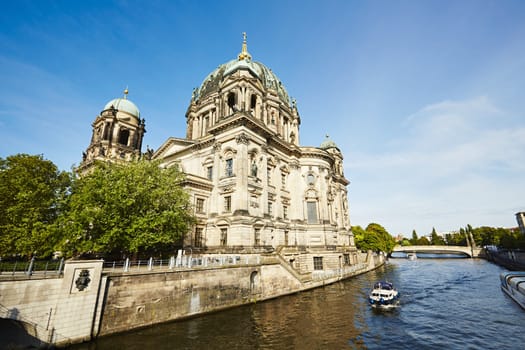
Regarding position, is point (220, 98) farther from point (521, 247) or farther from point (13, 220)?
point (521, 247)

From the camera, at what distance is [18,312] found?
11.5 meters

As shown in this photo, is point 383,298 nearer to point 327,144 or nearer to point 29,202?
point 29,202

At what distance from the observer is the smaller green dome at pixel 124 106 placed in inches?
2052

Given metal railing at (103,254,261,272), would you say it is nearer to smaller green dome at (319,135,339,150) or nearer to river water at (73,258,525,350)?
river water at (73,258,525,350)

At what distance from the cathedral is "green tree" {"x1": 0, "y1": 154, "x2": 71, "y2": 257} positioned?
6.58 metres

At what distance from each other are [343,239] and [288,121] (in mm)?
26920

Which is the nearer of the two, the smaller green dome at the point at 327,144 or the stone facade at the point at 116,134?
the stone facade at the point at 116,134

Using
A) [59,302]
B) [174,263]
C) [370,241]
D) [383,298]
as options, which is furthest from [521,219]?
[59,302]

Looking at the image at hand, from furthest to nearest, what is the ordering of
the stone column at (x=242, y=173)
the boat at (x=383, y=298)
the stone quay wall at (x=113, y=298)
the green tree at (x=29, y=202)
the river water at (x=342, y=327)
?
1. the stone column at (x=242, y=173)
2. the boat at (x=383, y=298)
3. the green tree at (x=29, y=202)
4. the river water at (x=342, y=327)
5. the stone quay wall at (x=113, y=298)

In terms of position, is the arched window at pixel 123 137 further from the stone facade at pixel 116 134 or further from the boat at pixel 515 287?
the boat at pixel 515 287

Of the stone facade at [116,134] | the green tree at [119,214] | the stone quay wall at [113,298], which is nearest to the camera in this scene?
the stone quay wall at [113,298]

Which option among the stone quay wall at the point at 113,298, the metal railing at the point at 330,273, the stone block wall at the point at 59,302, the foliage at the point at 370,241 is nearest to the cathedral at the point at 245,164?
the metal railing at the point at 330,273

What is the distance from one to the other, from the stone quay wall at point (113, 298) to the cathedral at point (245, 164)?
272 inches

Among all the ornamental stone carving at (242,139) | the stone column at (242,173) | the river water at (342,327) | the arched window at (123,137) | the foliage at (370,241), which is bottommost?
the river water at (342,327)
